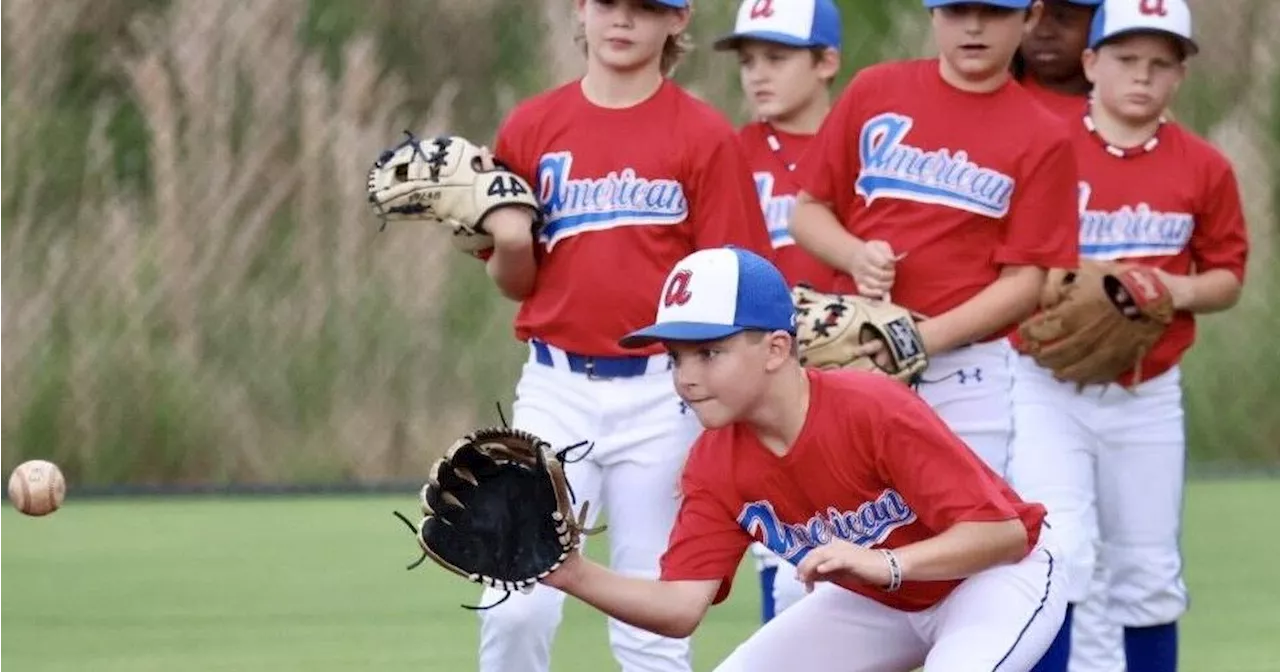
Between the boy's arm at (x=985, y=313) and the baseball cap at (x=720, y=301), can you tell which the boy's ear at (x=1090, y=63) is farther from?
the baseball cap at (x=720, y=301)

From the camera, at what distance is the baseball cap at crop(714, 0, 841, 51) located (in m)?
6.40

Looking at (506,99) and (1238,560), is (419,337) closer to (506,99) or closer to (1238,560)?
(506,99)

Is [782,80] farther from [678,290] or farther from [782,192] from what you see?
[678,290]

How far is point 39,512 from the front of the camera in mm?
5156

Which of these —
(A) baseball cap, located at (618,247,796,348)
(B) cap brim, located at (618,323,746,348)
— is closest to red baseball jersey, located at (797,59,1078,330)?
(A) baseball cap, located at (618,247,796,348)

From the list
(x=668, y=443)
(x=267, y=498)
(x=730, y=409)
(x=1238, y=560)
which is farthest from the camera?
(x=267, y=498)

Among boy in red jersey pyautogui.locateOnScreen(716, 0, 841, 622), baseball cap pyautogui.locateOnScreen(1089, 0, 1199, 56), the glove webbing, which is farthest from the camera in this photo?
boy in red jersey pyautogui.locateOnScreen(716, 0, 841, 622)

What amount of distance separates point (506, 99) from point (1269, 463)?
4108mm

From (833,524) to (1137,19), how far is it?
2.25m

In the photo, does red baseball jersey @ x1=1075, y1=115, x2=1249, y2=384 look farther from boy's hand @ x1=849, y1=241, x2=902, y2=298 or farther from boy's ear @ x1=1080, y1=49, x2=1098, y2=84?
boy's hand @ x1=849, y1=241, x2=902, y2=298

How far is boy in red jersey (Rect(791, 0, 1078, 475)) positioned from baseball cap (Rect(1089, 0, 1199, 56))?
0.52 meters

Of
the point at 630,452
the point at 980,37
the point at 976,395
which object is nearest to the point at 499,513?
the point at 630,452

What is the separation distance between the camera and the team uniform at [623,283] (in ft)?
16.8

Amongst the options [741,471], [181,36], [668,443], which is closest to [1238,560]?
[668,443]
